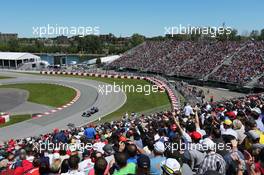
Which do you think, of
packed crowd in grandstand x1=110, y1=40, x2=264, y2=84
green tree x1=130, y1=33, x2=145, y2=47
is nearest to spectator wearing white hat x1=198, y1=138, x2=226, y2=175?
packed crowd in grandstand x1=110, y1=40, x2=264, y2=84

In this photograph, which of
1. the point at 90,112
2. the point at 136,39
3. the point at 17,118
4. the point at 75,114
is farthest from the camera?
the point at 136,39

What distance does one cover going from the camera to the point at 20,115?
31.2 metres

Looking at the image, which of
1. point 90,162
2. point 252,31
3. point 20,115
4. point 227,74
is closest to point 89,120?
point 20,115

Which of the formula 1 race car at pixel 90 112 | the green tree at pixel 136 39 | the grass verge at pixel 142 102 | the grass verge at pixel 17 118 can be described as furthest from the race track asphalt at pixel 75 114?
the green tree at pixel 136 39

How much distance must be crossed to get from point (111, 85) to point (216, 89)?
1567 centimetres

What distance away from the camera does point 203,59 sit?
191ft

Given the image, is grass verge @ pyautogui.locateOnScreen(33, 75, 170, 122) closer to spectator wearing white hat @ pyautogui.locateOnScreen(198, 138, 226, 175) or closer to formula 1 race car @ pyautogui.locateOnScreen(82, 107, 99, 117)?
formula 1 race car @ pyautogui.locateOnScreen(82, 107, 99, 117)

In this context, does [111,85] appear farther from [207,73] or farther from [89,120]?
[89,120]

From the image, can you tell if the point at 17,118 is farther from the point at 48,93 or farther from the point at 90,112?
the point at 48,93

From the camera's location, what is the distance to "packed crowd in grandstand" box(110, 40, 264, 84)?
4850 cm

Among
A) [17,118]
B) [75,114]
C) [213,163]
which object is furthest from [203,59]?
[213,163]

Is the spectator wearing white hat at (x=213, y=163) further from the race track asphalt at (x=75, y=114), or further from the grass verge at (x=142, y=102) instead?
the grass verge at (x=142, y=102)

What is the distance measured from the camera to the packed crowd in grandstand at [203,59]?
159 ft

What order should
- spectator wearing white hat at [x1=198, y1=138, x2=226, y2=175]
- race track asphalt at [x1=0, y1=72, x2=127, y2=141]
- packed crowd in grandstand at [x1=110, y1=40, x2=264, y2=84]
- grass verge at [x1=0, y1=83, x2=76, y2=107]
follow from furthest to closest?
packed crowd in grandstand at [x1=110, y1=40, x2=264, y2=84] < grass verge at [x1=0, y1=83, x2=76, y2=107] < race track asphalt at [x1=0, y1=72, x2=127, y2=141] < spectator wearing white hat at [x1=198, y1=138, x2=226, y2=175]
